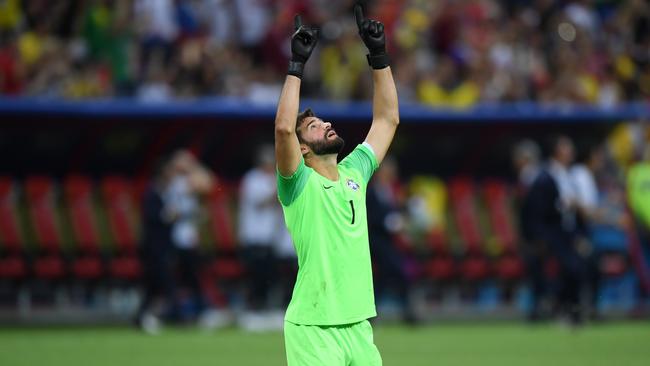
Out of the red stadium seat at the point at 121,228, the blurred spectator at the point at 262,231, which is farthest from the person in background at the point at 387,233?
the red stadium seat at the point at 121,228

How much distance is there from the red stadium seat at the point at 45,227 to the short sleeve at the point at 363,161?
469 inches

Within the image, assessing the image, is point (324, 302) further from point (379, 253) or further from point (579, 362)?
point (379, 253)

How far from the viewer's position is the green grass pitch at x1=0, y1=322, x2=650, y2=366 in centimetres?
1365

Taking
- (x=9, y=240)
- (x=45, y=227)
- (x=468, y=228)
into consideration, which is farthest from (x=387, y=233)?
(x=9, y=240)

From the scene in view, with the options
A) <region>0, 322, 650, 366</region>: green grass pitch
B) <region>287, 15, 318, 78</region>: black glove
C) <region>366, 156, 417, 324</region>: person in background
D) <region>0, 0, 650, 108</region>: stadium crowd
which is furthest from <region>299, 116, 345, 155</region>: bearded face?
<region>0, 0, 650, 108</region>: stadium crowd

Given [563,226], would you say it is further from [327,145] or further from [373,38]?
[327,145]

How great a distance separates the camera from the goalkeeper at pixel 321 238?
7316 millimetres

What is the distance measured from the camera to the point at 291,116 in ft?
24.0

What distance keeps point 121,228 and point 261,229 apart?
241 centimetres

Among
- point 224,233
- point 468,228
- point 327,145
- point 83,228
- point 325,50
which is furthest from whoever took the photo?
point 325,50

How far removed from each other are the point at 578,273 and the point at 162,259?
593 centimetres

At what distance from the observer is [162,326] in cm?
1938

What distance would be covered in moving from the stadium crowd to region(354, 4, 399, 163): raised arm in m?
11.4

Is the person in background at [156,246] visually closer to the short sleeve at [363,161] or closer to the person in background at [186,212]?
the person in background at [186,212]
